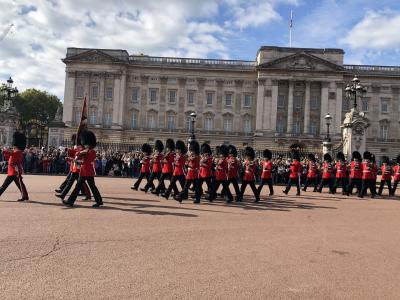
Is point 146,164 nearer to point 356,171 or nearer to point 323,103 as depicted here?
point 356,171

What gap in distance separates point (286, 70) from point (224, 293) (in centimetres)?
5241

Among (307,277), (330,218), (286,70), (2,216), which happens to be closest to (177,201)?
(330,218)

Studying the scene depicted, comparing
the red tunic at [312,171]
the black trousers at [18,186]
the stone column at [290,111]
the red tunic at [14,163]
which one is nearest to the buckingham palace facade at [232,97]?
the stone column at [290,111]

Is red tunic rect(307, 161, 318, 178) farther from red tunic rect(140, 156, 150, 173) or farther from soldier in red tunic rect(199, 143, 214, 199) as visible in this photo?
red tunic rect(140, 156, 150, 173)

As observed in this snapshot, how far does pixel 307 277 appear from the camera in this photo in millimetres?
5129

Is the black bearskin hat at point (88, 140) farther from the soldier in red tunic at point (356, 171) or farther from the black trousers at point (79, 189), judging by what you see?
the soldier in red tunic at point (356, 171)

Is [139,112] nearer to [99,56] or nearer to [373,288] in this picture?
[99,56]

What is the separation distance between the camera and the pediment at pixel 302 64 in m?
54.1

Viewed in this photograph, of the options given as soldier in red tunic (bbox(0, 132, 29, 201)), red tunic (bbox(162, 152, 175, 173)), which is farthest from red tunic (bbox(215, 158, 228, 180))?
soldier in red tunic (bbox(0, 132, 29, 201))

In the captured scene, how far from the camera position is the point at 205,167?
40.6ft

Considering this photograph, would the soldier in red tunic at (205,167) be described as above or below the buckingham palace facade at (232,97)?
below

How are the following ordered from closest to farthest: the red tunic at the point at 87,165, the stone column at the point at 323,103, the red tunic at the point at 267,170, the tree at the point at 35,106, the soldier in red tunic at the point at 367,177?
the red tunic at the point at 87,165, the red tunic at the point at 267,170, the soldier in red tunic at the point at 367,177, the stone column at the point at 323,103, the tree at the point at 35,106

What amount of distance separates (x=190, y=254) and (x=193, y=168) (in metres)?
5.96

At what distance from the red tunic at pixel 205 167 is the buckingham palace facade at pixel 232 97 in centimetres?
4200
